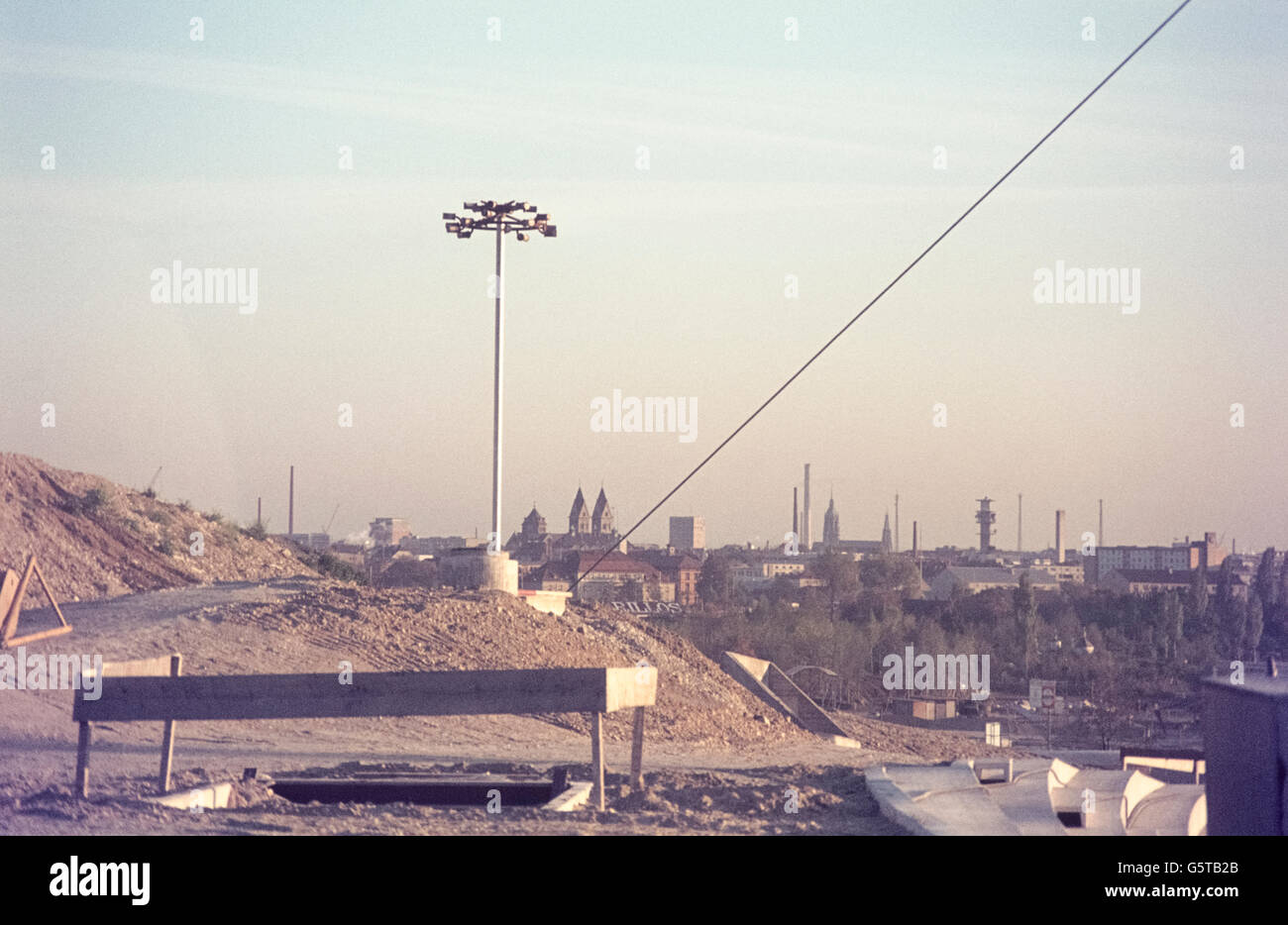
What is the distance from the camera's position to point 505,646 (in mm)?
25250

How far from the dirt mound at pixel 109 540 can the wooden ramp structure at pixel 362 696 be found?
68.5 feet

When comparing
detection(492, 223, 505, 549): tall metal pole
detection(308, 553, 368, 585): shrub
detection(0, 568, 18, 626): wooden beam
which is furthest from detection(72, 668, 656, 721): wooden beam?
detection(308, 553, 368, 585): shrub

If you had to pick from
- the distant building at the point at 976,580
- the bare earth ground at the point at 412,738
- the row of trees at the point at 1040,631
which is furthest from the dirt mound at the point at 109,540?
the distant building at the point at 976,580

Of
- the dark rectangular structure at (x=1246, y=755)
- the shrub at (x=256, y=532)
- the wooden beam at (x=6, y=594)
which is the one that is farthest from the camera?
the shrub at (x=256, y=532)

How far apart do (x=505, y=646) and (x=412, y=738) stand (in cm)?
698

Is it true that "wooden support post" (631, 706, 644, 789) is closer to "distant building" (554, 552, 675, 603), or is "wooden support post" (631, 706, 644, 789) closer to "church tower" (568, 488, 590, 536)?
"distant building" (554, 552, 675, 603)

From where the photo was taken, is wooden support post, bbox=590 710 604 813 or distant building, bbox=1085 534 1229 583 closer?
wooden support post, bbox=590 710 604 813

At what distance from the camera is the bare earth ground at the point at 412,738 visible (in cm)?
1095

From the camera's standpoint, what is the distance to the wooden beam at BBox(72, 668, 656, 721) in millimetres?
11984

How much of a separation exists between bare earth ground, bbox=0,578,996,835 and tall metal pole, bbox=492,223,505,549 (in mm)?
2958

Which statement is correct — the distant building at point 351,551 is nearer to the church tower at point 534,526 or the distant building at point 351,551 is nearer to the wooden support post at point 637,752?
the church tower at point 534,526

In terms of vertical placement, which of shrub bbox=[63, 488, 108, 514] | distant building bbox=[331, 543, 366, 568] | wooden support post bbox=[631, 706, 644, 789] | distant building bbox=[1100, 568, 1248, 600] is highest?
shrub bbox=[63, 488, 108, 514]

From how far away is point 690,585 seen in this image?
311ft
